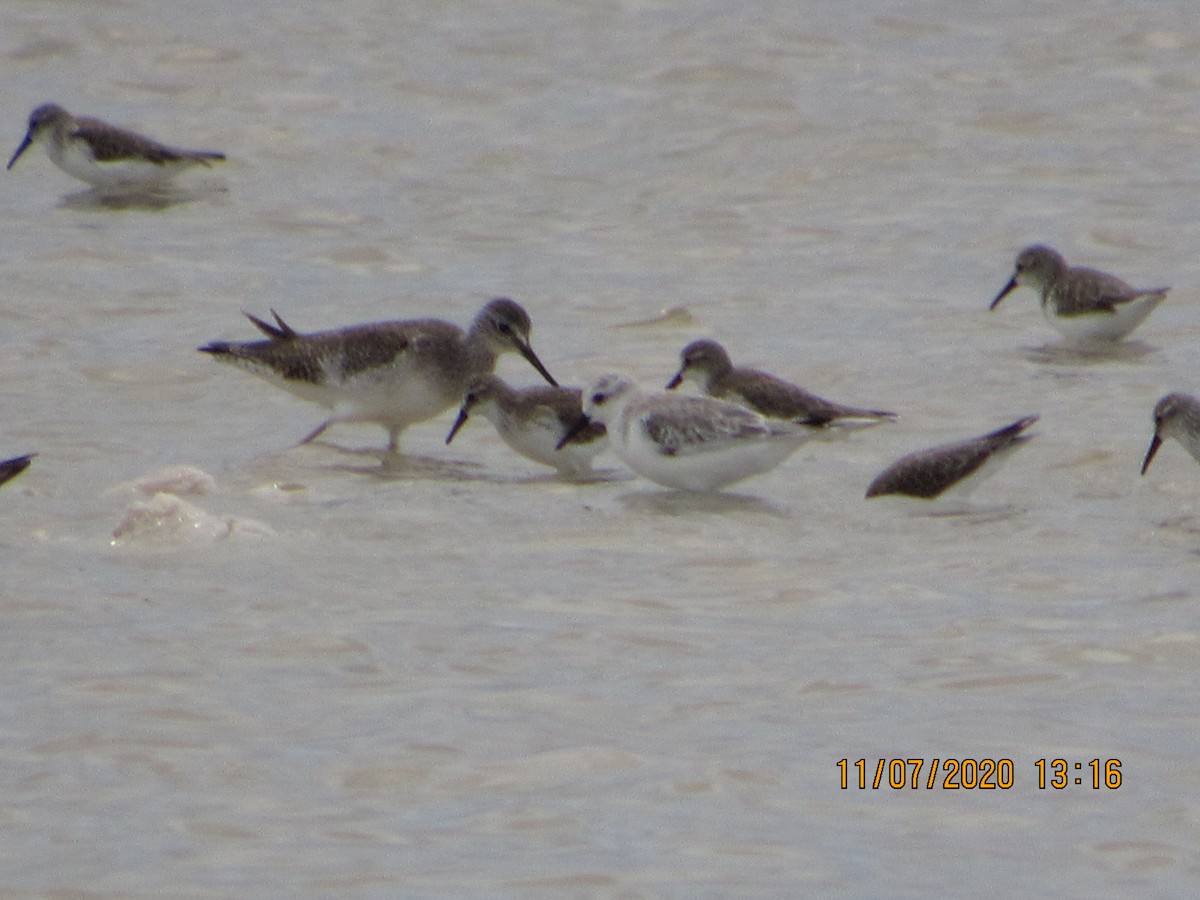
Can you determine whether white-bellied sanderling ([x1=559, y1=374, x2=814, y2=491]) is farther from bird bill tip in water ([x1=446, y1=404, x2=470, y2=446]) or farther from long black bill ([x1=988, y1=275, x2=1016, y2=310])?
long black bill ([x1=988, y1=275, x2=1016, y2=310])

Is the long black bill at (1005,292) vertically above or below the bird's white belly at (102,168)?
below

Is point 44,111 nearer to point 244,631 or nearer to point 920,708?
point 244,631

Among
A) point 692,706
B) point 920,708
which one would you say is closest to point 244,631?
point 692,706

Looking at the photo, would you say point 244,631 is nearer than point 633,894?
No

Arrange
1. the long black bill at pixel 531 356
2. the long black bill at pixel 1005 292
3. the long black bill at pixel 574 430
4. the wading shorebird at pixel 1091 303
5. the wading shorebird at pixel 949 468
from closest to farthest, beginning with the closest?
the wading shorebird at pixel 949 468 → the long black bill at pixel 574 430 → the long black bill at pixel 531 356 → the wading shorebird at pixel 1091 303 → the long black bill at pixel 1005 292

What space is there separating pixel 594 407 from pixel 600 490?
0.39 metres

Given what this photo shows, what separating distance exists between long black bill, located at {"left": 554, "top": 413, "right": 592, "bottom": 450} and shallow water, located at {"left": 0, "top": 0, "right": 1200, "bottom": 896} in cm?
21

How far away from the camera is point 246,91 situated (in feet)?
65.6

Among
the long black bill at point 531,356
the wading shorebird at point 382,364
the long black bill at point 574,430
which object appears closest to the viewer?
the long black bill at point 574,430

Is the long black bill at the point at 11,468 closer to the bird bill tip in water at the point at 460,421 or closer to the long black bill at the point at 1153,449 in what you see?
the bird bill tip in water at the point at 460,421

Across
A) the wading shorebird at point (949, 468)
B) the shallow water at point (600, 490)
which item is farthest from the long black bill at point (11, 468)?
the wading shorebird at point (949, 468)

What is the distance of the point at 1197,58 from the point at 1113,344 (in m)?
→ 7.18

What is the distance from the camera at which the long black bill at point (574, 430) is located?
10664mm

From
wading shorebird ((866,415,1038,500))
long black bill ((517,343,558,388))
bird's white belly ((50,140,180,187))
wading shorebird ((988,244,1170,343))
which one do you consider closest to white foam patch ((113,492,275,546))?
wading shorebird ((866,415,1038,500))
